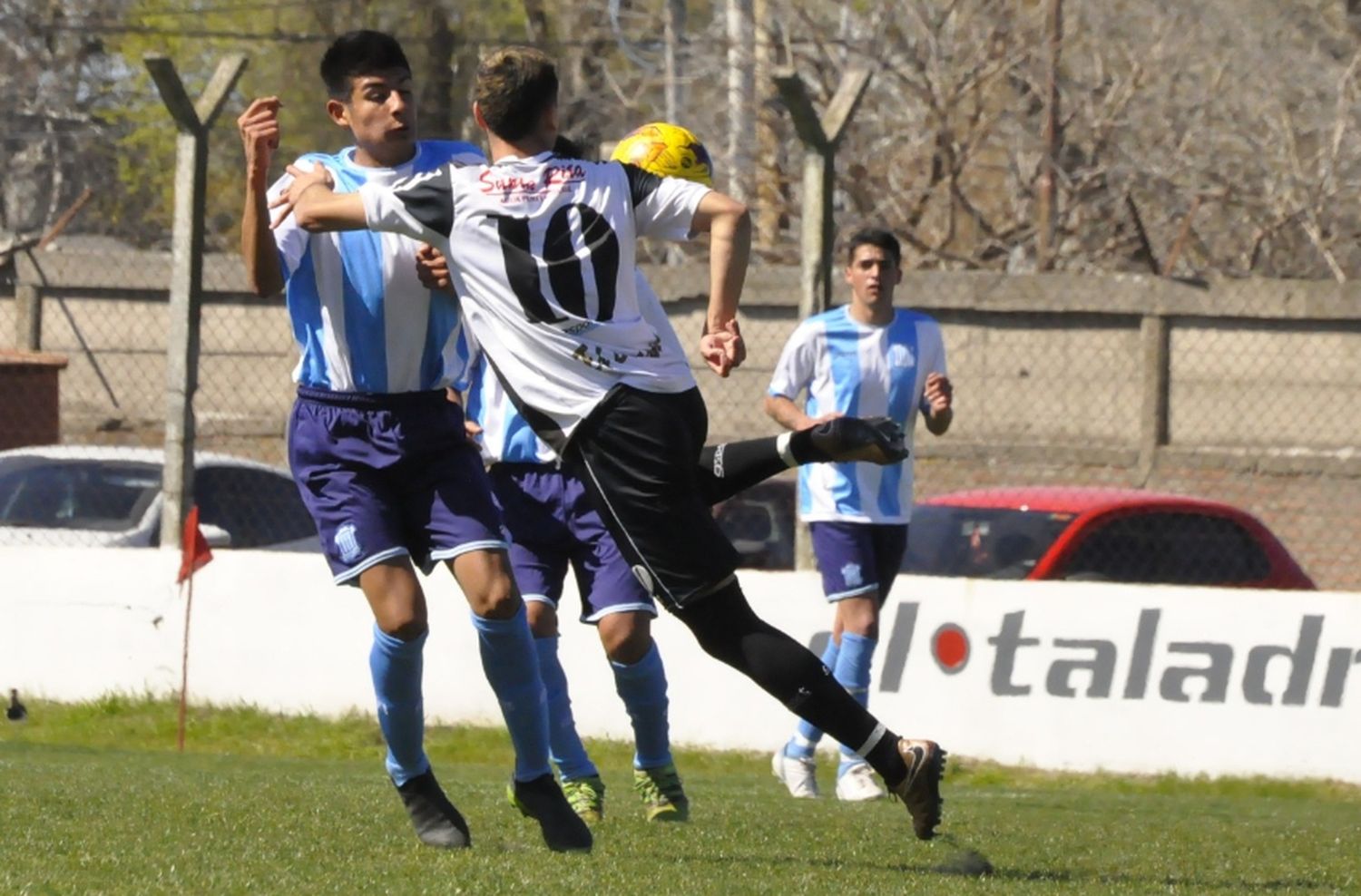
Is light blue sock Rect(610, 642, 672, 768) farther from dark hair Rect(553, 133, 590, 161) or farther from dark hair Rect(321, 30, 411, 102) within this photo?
dark hair Rect(321, 30, 411, 102)

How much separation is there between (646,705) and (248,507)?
7.25 m

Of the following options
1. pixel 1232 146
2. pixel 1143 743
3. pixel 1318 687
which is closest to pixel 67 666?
pixel 1143 743

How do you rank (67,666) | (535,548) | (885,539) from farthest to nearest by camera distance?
(67,666), (885,539), (535,548)

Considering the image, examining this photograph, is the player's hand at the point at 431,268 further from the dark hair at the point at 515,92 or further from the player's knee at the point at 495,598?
the player's knee at the point at 495,598

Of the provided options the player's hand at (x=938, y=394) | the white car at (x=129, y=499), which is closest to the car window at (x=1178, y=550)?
the player's hand at (x=938, y=394)

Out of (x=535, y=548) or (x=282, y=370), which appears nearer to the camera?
(x=535, y=548)

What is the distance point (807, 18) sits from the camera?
2136 cm

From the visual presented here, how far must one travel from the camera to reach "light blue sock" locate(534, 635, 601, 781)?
7.12 m

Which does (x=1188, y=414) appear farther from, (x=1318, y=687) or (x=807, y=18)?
(x=807, y=18)

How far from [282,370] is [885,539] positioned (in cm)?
664

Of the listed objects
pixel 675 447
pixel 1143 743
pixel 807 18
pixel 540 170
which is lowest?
pixel 1143 743

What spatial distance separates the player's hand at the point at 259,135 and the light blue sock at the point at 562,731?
6.55 ft

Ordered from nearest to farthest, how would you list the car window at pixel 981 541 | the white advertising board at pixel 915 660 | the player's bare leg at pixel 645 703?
the player's bare leg at pixel 645 703 < the white advertising board at pixel 915 660 < the car window at pixel 981 541

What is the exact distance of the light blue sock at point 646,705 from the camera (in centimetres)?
739
